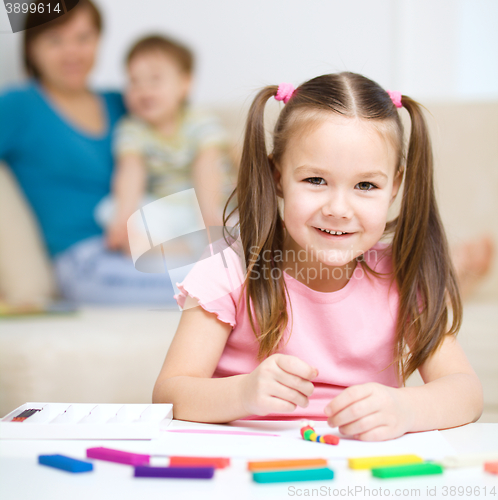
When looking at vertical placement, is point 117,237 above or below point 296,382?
below

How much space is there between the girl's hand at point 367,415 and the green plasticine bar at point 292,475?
Result: 11 cm

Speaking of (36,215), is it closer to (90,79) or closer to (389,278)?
(90,79)

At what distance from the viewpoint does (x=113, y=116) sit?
1.86 metres

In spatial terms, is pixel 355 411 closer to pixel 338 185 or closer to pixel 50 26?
pixel 338 185

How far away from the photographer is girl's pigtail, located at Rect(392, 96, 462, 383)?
0.70m

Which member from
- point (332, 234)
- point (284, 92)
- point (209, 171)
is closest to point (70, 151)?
point (209, 171)

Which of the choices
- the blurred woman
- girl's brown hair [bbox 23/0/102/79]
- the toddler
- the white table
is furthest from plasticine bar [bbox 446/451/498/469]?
girl's brown hair [bbox 23/0/102/79]

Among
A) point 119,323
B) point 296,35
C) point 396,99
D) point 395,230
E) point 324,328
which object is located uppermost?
point 296,35

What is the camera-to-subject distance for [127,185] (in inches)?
67.8

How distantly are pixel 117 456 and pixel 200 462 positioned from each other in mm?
62

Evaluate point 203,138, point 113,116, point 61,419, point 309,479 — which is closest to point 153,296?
point 203,138

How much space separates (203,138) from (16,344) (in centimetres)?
86

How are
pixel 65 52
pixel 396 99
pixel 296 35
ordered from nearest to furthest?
pixel 396 99 < pixel 65 52 < pixel 296 35

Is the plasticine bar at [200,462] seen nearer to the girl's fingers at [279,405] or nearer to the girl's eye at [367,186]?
the girl's fingers at [279,405]
